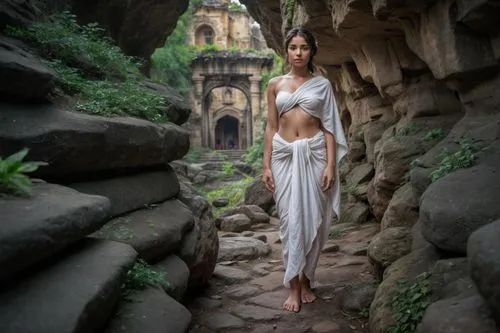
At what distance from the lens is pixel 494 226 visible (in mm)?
1899

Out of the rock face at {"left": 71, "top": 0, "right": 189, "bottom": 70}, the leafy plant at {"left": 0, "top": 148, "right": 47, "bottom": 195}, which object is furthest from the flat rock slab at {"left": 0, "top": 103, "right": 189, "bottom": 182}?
the rock face at {"left": 71, "top": 0, "right": 189, "bottom": 70}

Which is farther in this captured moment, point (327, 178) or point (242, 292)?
point (242, 292)

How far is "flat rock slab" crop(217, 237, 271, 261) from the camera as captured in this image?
512cm

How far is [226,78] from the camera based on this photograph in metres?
27.0

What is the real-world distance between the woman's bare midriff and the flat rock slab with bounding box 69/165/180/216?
1152mm

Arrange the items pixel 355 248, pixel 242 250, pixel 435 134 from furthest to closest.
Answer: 1. pixel 242 250
2. pixel 355 248
3. pixel 435 134

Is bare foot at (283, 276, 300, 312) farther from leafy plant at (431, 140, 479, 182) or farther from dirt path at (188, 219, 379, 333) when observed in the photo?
leafy plant at (431, 140, 479, 182)

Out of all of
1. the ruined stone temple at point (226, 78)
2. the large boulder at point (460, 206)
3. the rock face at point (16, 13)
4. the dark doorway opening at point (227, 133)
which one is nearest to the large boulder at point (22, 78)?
the rock face at point (16, 13)

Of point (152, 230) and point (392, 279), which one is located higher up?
point (152, 230)

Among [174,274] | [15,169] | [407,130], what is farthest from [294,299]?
[407,130]

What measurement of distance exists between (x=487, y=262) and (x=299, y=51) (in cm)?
224

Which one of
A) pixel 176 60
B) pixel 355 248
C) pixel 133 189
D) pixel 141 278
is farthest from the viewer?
pixel 176 60

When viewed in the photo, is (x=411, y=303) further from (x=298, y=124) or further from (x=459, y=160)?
(x=298, y=124)

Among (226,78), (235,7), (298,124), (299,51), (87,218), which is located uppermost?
(235,7)
